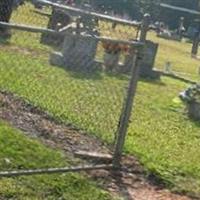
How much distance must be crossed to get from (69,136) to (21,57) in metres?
5.79

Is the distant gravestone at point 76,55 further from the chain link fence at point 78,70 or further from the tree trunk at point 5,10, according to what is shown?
the tree trunk at point 5,10

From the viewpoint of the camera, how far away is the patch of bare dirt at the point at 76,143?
670cm

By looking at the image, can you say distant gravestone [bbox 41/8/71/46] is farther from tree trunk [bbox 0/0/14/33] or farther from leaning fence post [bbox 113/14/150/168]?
leaning fence post [bbox 113/14/150/168]

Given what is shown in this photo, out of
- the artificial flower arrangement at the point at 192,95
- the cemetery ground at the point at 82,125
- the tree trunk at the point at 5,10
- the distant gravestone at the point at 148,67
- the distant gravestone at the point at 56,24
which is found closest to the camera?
the cemetery ground at the point at 82,125

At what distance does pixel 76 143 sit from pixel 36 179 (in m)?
1.73

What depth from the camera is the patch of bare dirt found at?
22.0 feet

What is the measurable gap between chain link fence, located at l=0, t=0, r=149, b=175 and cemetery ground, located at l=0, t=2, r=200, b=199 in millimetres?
22

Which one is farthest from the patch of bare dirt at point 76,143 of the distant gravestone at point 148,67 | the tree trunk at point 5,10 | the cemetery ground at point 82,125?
the distant gravestone at point 148,67

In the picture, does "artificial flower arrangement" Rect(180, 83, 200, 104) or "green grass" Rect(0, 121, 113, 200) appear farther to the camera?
"artificial flower arrangement" Rect(180, 83, 200, 104)

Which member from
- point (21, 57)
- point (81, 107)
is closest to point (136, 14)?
point (21, 57)

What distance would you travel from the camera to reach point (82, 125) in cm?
880

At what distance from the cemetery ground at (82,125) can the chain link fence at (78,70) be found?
0.07ft

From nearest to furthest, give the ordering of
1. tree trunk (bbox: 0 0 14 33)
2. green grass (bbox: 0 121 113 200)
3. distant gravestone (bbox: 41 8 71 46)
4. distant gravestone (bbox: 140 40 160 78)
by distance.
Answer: green grass (bbox: 0 121 113 200) < tree trunk (bbox: 0 0 14 33) < distant gravestone (bbox: 140 40 160 78) < distant gravestone (bbox: 41 8 71 46)

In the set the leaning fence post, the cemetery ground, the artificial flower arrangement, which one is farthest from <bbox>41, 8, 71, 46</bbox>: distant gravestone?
the leaning fence post
